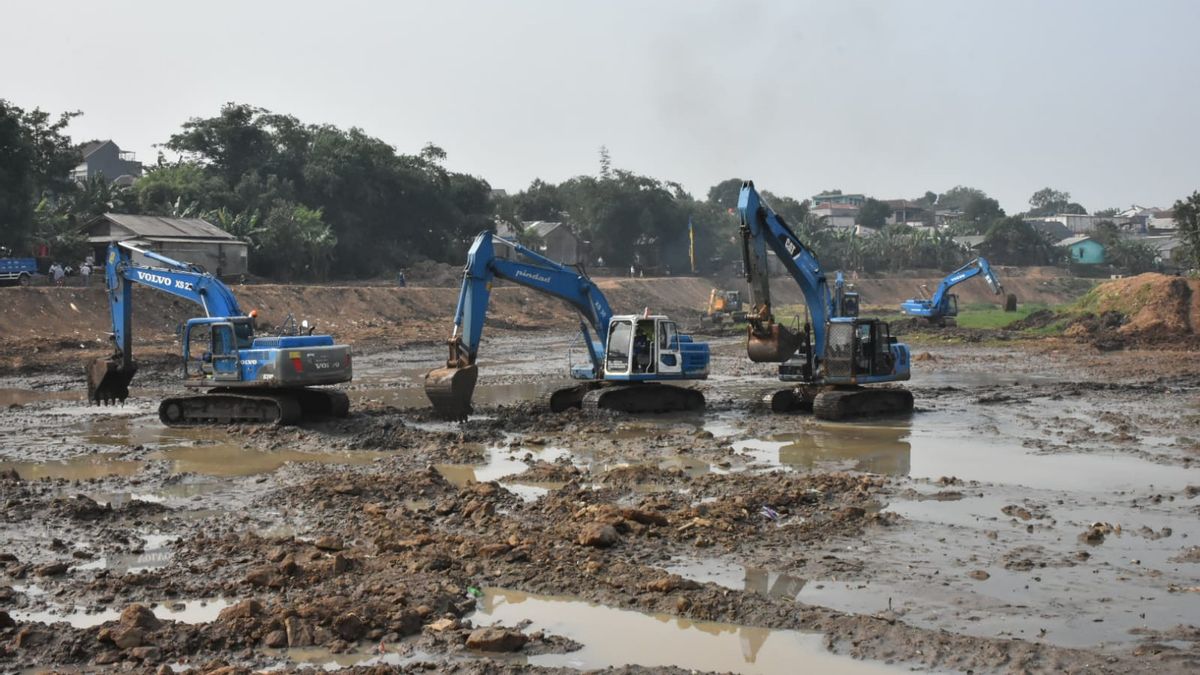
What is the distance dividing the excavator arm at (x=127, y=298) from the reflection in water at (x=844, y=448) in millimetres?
10289

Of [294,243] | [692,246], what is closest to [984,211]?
[692,246]

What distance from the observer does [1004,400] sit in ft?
84.5

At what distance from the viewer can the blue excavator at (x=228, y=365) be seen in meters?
21.5

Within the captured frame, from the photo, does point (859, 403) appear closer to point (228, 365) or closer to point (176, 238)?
point (228, 365)

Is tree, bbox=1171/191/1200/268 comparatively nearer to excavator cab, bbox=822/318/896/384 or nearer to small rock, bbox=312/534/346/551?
excavator cab, bbox=822/318/896/384

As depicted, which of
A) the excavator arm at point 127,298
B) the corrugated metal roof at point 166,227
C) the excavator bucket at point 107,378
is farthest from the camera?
the corrugated metal roof at point 166,227

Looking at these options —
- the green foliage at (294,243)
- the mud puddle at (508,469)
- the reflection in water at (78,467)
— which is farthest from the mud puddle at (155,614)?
the green foliage at (294,243)

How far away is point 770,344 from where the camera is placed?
75.5 feet

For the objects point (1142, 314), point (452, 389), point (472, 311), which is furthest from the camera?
point (1142, 314)

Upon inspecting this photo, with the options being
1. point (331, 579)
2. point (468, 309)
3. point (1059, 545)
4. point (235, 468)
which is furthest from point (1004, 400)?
point (331, 579)

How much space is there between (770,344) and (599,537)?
38.6ft

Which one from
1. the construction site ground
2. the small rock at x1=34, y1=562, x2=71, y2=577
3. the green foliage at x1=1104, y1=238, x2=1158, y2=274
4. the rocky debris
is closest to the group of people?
the construction site ground

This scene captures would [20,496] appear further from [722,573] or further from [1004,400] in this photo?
[1004,400]

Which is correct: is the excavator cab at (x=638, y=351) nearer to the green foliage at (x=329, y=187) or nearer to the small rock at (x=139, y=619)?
the small rock at (x=139, y=619)
